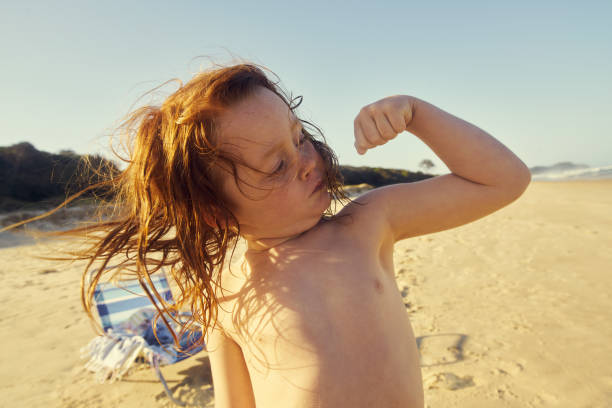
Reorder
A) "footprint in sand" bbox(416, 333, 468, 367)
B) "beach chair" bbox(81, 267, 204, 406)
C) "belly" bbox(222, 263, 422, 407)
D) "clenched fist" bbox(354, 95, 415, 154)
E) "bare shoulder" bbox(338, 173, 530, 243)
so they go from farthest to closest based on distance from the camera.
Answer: "beach chair" bbox(81, 267, 204, 406), "footprint in sand" bbox(416, 333, 468, 367), "bare shoulder" bbox(338, 173, 530, 243), "clenched fist" bbox(354, 95, 415, 154), "belly" bbox(222, 263, 422, 407)

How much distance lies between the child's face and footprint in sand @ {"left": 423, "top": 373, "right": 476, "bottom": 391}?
70.5 inches

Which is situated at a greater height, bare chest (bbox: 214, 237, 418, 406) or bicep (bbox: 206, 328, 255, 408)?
bare chest (bbox: 214, 237, 418, 406)

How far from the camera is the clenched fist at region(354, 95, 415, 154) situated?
4.78 feet

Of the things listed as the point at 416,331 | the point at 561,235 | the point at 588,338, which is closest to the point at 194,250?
the point at 416,331

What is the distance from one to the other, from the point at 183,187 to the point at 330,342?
82cm

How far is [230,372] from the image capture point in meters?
1.62

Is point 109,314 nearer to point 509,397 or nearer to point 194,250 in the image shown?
point 194,250

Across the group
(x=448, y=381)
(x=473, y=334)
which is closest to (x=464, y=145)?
(x=448, y=381)

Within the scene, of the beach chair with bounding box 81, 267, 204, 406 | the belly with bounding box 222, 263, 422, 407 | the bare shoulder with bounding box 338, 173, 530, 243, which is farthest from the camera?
the beach chair with bounding box 81, 267, 204, 406

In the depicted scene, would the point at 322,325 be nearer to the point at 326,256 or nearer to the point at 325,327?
the point at 325,327

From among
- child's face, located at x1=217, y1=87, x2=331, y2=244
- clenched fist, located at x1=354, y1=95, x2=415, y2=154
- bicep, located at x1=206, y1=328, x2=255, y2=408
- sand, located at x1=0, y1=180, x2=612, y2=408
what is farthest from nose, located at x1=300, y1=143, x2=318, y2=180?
sand, located at x1=0, y1=180, x2=612, y2=408

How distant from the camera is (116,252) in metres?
1.70

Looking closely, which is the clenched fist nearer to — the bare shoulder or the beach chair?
the bare shoulder

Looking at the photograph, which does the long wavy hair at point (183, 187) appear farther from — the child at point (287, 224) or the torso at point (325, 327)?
the torso at point (325, 327)
